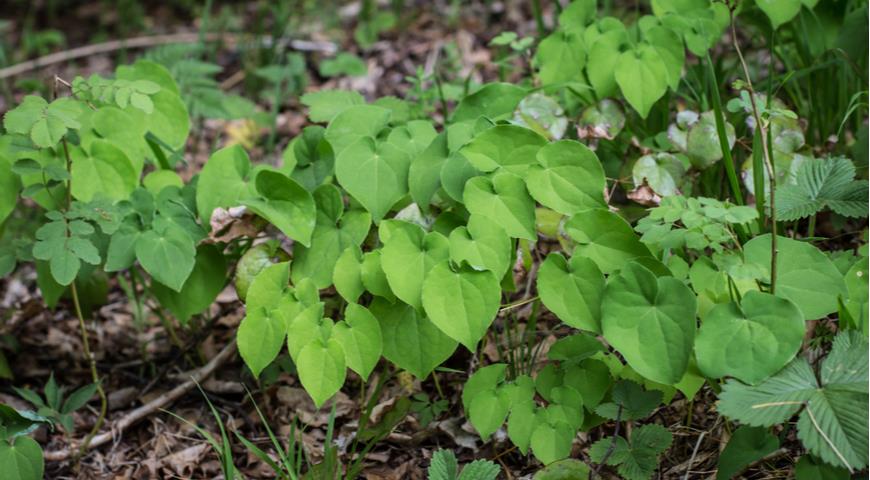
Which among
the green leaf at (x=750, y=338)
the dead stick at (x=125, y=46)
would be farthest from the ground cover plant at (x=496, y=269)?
the dead stick at (x=125, y=46)

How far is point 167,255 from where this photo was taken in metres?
1.89

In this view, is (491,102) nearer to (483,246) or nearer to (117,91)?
(483,246)

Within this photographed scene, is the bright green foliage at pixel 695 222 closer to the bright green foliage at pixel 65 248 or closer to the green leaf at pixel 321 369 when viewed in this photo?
the green leaf at pixel 321 369

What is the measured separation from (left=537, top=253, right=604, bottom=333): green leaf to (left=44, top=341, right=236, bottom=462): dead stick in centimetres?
106

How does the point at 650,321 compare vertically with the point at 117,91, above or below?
below

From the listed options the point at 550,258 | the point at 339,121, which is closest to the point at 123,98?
the point at 339,121

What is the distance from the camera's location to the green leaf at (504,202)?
172 cm

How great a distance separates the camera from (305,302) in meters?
1.80

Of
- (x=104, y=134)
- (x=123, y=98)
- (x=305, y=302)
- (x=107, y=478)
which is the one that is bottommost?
(x=107, y=478)

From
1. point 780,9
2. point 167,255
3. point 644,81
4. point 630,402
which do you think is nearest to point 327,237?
point 167,255

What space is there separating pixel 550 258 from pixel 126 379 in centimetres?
147

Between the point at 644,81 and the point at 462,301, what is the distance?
80cm

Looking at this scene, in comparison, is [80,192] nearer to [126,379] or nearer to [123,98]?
[123,98]

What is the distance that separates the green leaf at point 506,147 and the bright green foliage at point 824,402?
0.65 metres
